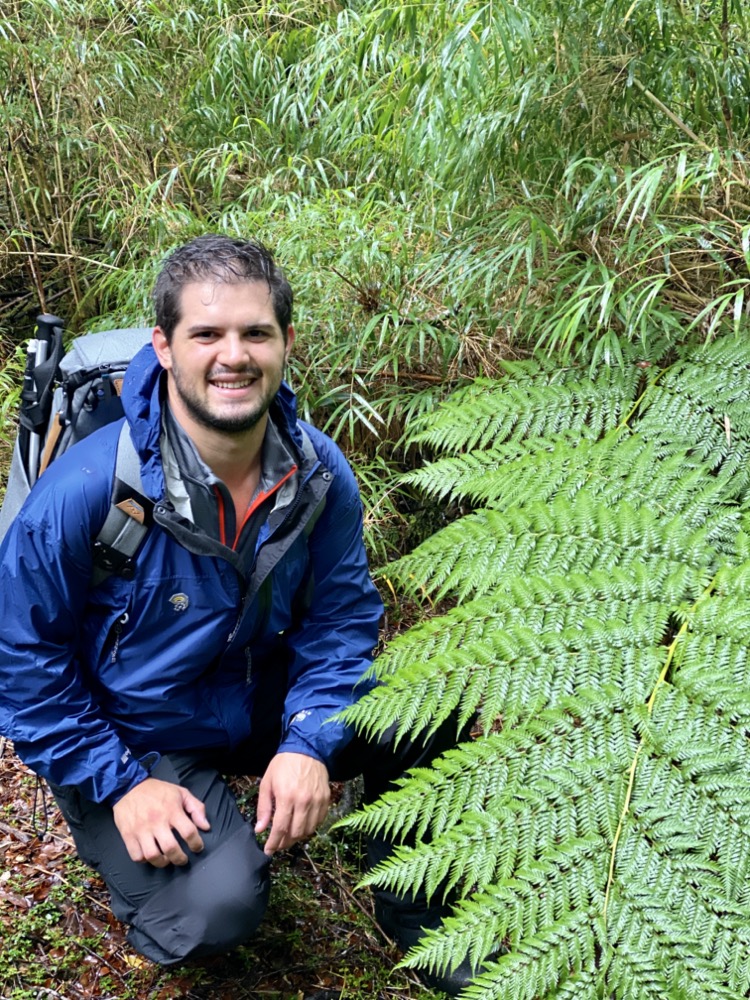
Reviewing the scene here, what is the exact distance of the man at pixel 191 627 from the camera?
2018 millimetres

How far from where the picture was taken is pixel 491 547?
2.08 m

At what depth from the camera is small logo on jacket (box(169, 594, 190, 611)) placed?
6.82 ft

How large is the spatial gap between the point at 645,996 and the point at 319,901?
1375 mm

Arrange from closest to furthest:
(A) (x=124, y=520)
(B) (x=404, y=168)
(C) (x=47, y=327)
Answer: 1. (A) (x=124, y=520)
2. (C) (x=47, y=327)
3. (B) (x=404, y=168)

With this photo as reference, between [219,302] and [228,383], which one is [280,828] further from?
[219,302]

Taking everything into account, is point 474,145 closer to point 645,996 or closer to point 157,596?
point 157,596

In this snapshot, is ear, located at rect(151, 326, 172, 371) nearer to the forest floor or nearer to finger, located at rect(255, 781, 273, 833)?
finger, located at rect(255, 781, 273, 833)

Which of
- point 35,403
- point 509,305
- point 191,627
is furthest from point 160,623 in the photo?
point 509,305

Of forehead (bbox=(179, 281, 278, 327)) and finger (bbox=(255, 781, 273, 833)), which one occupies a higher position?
forehead (bbox=(179, 281, 278, 327))

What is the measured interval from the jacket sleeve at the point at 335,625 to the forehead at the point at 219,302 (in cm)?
47

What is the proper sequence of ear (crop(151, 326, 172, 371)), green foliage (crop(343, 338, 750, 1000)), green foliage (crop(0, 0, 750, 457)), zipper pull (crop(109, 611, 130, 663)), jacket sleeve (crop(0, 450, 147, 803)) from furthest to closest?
green foliage (crop(0, 0, 750, 457))
ear (crop(151, 326, 172, 371))
zipper pull (crop(109, 611, 130, 663))
jacket sleeve (crop(0, 450, 147, 803))
green foliage (crop(343, 338, 750, 1000))

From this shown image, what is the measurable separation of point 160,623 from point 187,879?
595 mm

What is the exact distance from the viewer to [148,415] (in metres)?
2.08

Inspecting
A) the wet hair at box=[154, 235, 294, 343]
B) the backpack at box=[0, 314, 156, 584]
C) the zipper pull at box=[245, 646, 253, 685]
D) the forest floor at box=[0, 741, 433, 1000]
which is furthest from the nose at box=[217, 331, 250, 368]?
the forest floor at box=[0, 741, 433, 1000]
